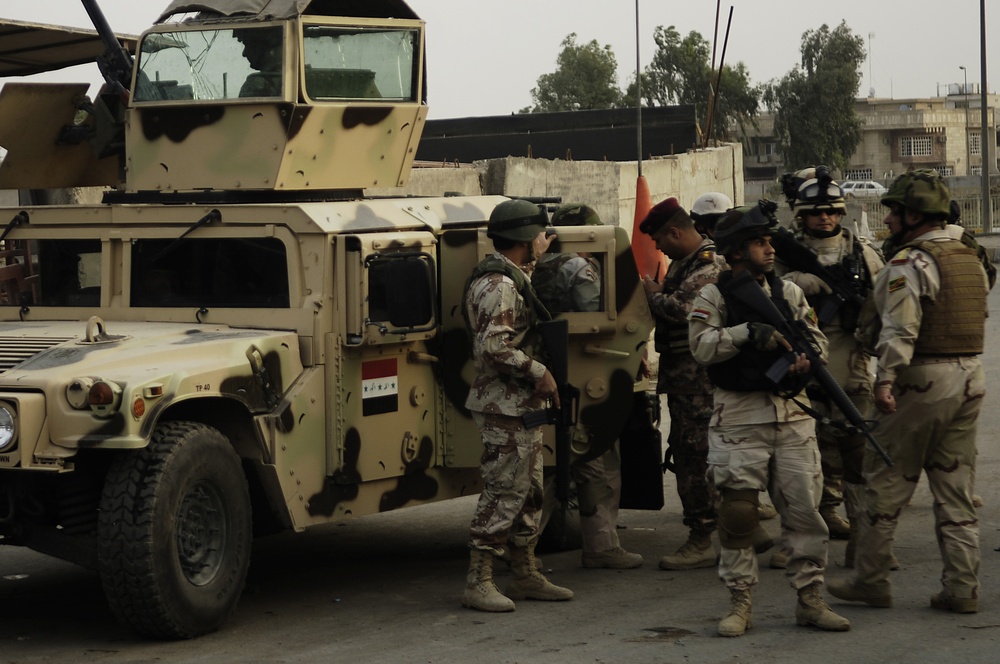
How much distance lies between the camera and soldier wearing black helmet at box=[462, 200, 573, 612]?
6609mm

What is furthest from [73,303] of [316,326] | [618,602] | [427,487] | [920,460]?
[920,460]

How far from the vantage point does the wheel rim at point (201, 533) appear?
20.3 feet

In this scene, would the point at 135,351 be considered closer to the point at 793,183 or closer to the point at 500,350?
the point at 500,350

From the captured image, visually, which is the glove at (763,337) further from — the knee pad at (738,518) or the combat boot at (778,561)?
the combat boot at (778,561)

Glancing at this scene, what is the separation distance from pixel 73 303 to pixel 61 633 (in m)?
1.68

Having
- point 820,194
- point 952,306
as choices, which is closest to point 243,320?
point 820,194

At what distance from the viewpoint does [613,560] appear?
767cm

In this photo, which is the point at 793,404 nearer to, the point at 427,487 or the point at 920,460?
the point at 920,460

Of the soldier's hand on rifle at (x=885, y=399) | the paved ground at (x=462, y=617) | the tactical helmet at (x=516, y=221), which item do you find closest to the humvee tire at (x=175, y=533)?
the paved ground at (x=462, y=617)

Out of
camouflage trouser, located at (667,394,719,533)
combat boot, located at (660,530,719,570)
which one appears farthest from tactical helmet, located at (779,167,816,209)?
combat boot, located at (660,530,719,570)

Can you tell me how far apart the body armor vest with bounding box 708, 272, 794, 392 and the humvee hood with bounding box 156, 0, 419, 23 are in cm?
274

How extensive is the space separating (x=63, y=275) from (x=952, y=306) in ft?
13.8

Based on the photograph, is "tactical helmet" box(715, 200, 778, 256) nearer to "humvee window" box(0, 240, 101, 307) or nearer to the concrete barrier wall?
"humvee window" box(0, 240, 101, 307)

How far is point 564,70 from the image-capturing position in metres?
75.1
